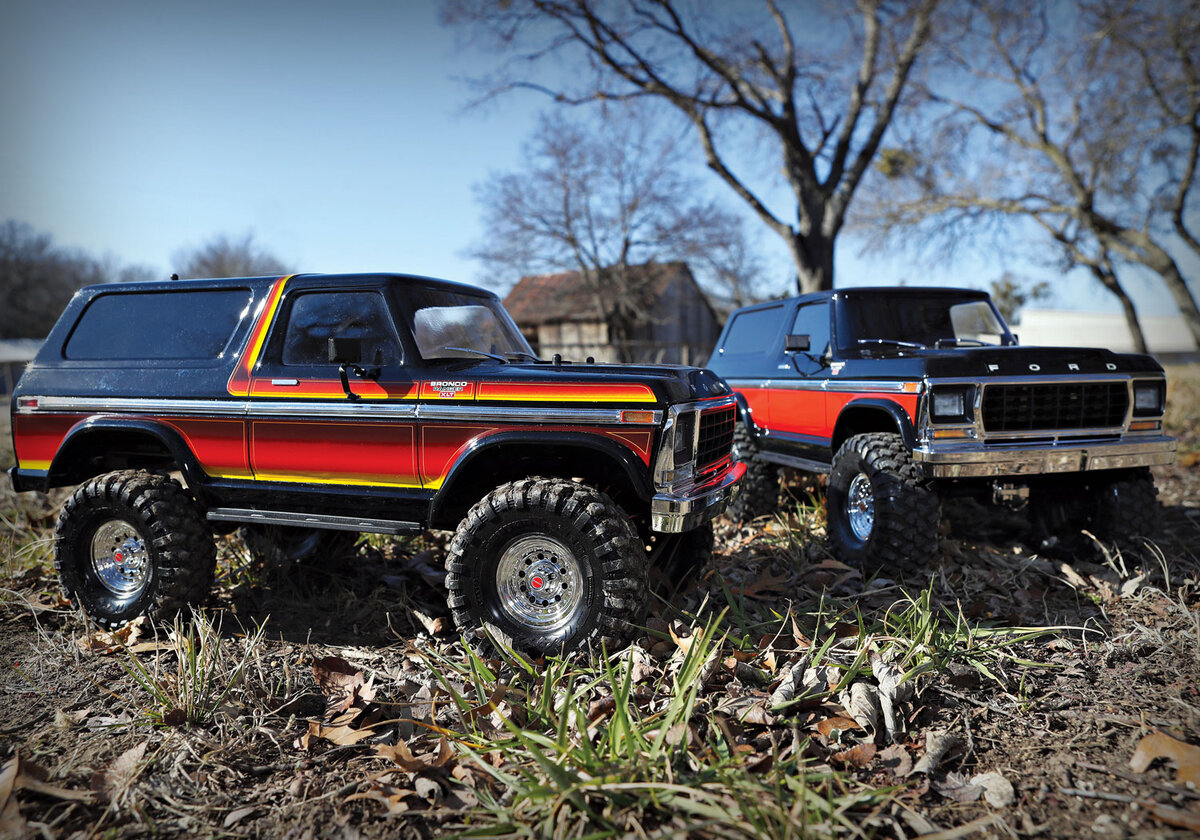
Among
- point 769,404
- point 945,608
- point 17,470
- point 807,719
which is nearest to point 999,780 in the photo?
point 807,719

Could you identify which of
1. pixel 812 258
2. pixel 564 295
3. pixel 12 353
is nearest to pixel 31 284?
pixel 12 353

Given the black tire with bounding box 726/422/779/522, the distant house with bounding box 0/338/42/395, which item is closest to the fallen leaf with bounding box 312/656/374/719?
the black tire with bounding box 726/422/779/522

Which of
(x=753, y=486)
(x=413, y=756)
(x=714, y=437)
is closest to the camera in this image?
(x=413, y=756)

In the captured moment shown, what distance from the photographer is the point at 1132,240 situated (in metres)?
17.2

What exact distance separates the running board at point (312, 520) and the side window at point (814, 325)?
12.2 ft

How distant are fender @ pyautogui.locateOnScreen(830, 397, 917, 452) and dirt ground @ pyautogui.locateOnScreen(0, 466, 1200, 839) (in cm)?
89

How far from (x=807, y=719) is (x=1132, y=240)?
746 inches

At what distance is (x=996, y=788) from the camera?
8.64 feet

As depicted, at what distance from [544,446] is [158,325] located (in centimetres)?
259

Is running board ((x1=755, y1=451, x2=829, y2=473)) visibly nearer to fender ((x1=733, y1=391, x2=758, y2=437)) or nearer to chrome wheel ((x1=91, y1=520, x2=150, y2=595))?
fender ((x1=733, y1=391, x2=758, y2=437))

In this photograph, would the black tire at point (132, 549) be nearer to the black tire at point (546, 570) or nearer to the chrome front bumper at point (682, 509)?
the black tire at point (546, 570)

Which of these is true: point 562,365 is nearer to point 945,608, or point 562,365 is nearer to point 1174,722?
point 945,608

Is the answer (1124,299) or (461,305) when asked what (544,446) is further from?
(1124,299)

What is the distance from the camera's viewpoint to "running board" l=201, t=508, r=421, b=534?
12.7 ft
